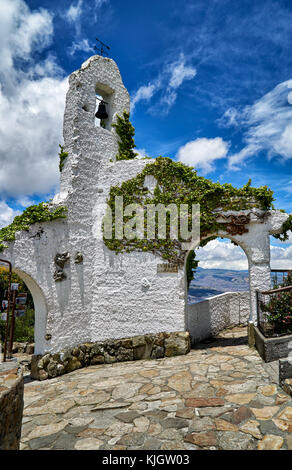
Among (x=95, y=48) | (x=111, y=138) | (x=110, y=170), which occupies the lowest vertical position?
(x=110, y=170)

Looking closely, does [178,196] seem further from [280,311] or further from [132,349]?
[132,349]

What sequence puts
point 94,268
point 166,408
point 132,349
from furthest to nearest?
point 94,268, point 132,349, point 166,408

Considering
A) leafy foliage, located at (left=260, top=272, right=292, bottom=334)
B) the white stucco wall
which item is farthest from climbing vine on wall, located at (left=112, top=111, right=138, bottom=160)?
leafy foliage, located at (left=260, top=272, right=292, bottom=334)

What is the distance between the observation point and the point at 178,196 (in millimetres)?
8445

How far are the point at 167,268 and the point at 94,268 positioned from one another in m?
2.09

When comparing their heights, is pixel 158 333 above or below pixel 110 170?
below

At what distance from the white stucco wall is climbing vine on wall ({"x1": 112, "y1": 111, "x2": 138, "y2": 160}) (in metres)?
5.31

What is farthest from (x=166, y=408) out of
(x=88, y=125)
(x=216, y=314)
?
(x=88, y=125)

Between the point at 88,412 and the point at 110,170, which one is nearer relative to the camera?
the point at 88,412

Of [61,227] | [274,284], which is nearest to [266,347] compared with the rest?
[274,284]

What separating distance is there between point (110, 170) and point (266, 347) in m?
6.17
